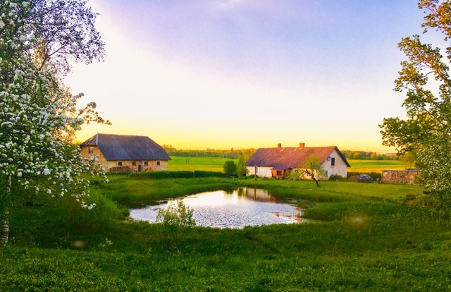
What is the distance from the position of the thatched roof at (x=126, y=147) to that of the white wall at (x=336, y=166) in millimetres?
36985

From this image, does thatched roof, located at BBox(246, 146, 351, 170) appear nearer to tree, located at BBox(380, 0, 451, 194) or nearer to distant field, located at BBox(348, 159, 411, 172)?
distant field, located at BBox(348, 159, 411, 172)

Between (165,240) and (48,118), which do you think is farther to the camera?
(165,240)

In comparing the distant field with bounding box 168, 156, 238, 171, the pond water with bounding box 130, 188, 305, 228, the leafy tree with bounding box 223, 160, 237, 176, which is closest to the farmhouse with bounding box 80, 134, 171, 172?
the leafy tree with bounding box 223, 160, 237, 176

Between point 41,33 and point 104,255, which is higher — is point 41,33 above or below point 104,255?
above

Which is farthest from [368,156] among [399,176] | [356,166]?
[399,176]

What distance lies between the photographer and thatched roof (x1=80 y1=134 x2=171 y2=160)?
6650cm

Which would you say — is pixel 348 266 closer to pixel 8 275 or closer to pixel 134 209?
pixel 8 275

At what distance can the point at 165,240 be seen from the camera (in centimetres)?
1758

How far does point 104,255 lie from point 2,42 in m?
8.71

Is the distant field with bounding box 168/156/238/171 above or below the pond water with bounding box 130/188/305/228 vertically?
above

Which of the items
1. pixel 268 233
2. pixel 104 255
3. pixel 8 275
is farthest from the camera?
pixel 268 233

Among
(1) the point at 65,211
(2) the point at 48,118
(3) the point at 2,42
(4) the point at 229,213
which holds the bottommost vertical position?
(4) the point at 229,213

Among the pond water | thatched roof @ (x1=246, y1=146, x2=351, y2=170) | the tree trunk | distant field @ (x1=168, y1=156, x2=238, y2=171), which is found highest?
thatched roof @ (x1=246, y1=146, x2=351, y2=170)

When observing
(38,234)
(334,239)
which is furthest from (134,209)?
(334,239)
